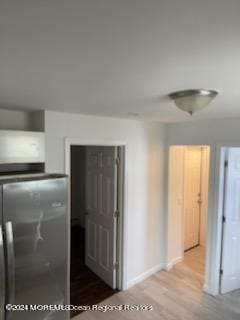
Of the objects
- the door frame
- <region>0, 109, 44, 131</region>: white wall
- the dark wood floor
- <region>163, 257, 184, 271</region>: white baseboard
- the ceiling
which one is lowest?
the dark wood floor

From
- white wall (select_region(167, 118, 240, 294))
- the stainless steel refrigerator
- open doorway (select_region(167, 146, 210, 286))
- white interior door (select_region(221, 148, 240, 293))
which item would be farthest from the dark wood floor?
white interior door (select_region(221, 148, 240, 293))

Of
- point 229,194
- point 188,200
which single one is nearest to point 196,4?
point 229,194

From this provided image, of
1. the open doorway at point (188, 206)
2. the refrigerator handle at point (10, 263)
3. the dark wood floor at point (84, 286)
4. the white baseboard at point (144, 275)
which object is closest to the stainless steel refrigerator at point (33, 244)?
the refrigerator handle at point (10, 263)

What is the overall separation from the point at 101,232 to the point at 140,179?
1052 mm

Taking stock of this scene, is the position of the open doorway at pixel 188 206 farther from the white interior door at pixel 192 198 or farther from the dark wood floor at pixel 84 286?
the dark wood floor at pixel 84 286

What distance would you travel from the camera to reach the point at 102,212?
3.70 metres

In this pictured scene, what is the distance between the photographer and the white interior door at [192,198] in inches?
187

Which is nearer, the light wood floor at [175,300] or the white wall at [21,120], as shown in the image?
the white wall at [21,120]

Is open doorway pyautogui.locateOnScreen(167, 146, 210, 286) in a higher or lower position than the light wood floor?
higher

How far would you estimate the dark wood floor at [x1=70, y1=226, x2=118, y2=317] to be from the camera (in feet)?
10.5

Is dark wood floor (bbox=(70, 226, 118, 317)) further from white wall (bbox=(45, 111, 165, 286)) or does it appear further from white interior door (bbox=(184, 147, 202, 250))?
white interior door (bbox=(184, 147, 202, 250))

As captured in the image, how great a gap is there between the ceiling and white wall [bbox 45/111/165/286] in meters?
1.22

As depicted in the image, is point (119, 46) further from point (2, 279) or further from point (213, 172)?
point (213, 172)

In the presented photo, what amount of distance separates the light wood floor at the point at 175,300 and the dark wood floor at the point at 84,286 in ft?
0.50
